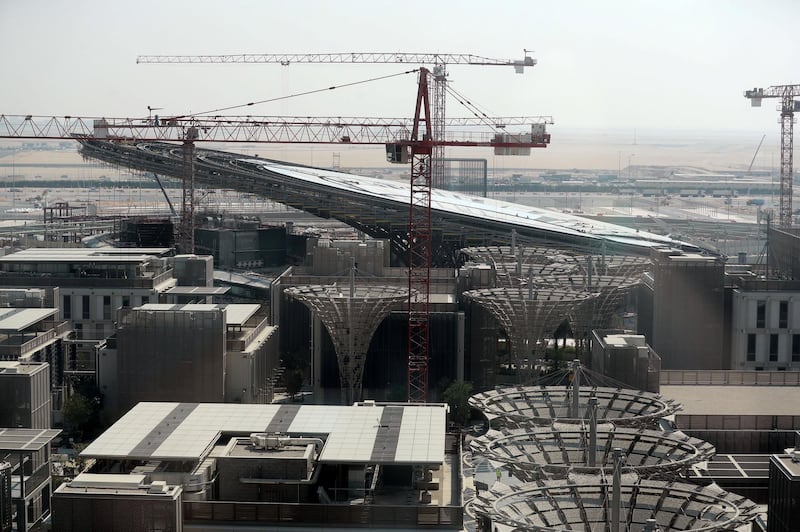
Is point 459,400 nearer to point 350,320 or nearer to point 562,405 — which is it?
point 350,320

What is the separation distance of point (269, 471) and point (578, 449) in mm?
4527

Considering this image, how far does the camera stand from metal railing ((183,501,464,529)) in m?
17.2

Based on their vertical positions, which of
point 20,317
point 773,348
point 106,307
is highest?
point 20,317

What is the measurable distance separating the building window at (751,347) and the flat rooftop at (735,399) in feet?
26.3

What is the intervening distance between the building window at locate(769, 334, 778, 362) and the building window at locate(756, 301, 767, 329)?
0.38m

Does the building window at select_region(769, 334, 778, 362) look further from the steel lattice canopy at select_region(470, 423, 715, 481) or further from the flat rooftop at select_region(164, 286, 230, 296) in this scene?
the steel lattice canopy at select_region(470, 423, 715, 481)

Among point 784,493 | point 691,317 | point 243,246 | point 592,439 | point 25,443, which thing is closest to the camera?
point 784,493

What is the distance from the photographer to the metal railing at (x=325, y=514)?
17.2 meters

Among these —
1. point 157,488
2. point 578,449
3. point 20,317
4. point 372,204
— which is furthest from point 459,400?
point 372,204

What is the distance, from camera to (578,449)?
1969cm

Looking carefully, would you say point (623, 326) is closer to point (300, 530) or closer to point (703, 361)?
point (703, 361)

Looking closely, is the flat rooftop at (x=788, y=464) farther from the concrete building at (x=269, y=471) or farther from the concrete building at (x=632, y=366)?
the concrete building at (x=632, y=366)

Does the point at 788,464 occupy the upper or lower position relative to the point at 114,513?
upper

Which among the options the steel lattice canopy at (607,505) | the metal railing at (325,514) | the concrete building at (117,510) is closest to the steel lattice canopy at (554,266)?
the metal railing at (325,514)
